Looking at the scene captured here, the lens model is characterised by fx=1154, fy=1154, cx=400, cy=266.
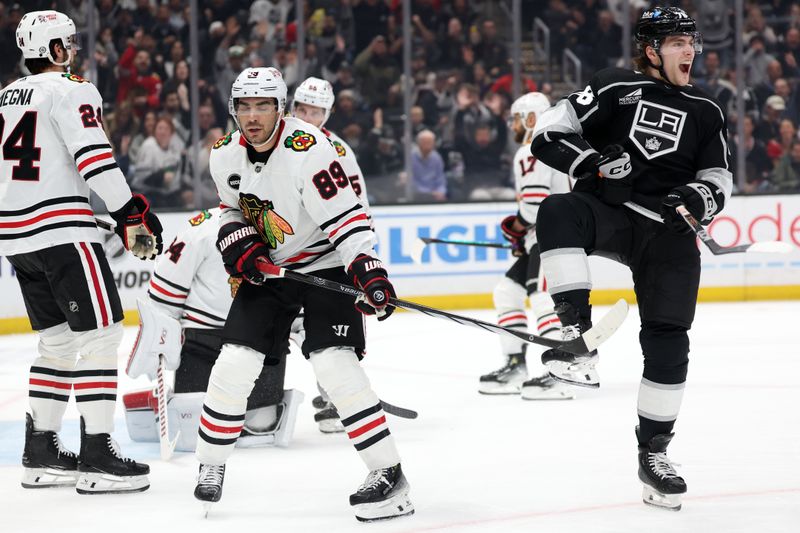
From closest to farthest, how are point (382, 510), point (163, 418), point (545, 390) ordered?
point (382, 510) → point (163, 418) → point (545, 390)

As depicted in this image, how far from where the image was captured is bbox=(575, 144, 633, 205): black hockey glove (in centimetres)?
289

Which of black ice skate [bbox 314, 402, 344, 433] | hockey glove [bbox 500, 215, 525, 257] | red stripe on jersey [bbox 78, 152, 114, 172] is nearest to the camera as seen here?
red stripe on jersey [bbox 78, 152, 114, 172]

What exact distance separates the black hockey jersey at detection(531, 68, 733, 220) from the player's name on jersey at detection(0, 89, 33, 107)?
4.73ft

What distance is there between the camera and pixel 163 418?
146 inches

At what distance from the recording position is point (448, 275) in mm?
8039

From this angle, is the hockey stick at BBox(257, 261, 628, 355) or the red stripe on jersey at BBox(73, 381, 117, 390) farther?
the red stripe on jersey at BBox(73, 381, 117, 390)

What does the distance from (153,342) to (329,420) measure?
0.77 m

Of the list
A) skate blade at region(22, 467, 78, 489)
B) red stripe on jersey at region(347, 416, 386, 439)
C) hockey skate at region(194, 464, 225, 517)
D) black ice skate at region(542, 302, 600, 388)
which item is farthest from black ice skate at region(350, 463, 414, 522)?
skate blade at region(22, 467, 78, 489)

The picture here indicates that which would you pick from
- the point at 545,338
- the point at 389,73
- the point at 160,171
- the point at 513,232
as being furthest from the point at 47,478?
the point at 389,73

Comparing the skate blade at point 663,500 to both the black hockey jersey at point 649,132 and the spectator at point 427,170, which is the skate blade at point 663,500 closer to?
the black hockey jersey at point 649,132

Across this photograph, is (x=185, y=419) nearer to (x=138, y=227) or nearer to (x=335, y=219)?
(x=138, y=227)

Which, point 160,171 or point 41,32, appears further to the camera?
point 160,171

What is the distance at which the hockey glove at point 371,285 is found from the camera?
9.33 ft

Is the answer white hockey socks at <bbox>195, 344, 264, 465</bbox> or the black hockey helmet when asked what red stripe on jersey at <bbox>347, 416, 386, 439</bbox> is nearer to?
white hockey socks at <bbox>195, 344, 264, 465</bbox>
